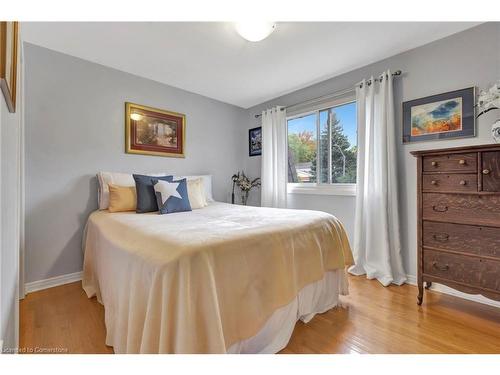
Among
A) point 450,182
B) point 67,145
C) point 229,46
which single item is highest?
point 229,46

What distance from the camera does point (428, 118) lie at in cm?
224

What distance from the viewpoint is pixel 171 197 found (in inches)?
91.5

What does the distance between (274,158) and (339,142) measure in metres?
0.93

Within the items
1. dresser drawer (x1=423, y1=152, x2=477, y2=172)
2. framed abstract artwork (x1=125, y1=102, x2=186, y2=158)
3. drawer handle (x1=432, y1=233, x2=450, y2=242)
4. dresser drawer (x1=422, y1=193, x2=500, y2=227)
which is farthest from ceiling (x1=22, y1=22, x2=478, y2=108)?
drawer handle (x1=432, y1=233, x2=450, y2=242)

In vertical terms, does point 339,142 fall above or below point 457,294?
above

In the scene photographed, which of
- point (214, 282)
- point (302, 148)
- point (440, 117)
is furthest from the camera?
point (302, 148)

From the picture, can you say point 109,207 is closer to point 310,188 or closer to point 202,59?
point 202,59

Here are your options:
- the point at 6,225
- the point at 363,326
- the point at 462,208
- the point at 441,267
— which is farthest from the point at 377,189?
the point at 6,225

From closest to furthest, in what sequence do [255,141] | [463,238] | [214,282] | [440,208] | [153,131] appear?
[214,282] < [463,238] < [440,208] < [153,131] < [255,141]

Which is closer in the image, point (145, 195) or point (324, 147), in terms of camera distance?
point (145, 195)

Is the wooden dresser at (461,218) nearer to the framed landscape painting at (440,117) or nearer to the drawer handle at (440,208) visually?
the drawer handle at (440,208)

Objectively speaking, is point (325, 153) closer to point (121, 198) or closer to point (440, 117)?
point (440, 117)

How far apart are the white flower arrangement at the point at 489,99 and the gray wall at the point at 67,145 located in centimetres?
321
